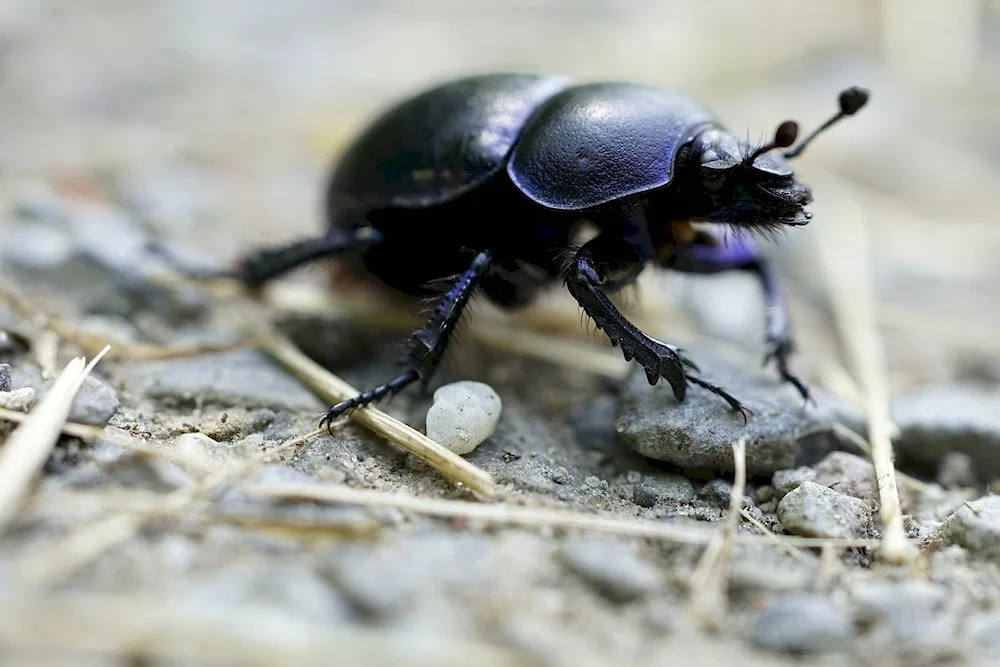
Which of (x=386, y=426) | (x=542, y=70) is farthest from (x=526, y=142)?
(x=542, y=70)

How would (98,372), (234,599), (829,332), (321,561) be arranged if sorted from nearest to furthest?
(234,599) < (321,561) < (98,372) < (829,332)

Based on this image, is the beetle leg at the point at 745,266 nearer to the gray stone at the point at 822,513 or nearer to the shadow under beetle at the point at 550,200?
the shadow under beetle at the point at 550,200

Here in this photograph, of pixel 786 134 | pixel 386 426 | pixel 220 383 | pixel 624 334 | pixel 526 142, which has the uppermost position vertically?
pixel 786 134

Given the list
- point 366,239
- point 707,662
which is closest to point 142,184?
point 366,239

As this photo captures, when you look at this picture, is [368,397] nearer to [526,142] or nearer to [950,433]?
[526,142]

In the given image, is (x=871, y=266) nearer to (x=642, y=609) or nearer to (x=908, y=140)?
(x=908, y=140)
